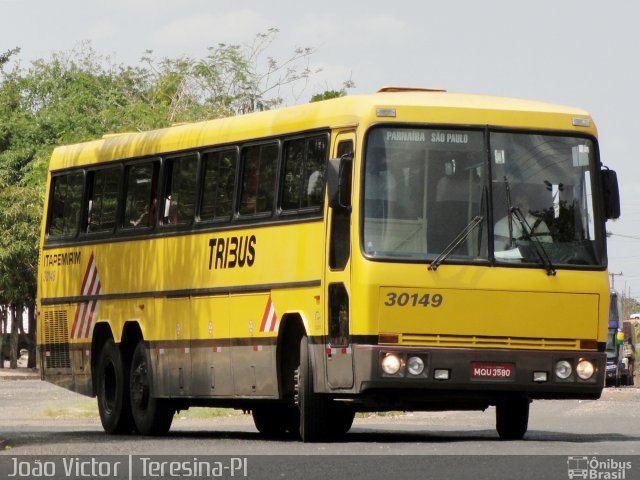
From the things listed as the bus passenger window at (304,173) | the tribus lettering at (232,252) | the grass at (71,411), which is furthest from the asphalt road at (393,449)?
the grass at (71,411)

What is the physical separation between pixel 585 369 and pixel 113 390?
24.0 feet

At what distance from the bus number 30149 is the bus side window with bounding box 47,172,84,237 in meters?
7.74

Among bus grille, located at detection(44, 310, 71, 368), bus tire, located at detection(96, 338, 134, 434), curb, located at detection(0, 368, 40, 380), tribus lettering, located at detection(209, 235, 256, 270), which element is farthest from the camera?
curb, located at detection(0, 368, 40, 380)

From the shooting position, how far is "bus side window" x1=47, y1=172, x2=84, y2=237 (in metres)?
24.5

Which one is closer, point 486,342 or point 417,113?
point 486,342

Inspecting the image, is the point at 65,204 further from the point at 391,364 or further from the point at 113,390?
the point at 391,364

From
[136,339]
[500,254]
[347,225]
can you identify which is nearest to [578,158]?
[500,254]

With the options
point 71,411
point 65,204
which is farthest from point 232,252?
point 71,411

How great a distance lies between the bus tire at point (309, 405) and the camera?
1834 cm

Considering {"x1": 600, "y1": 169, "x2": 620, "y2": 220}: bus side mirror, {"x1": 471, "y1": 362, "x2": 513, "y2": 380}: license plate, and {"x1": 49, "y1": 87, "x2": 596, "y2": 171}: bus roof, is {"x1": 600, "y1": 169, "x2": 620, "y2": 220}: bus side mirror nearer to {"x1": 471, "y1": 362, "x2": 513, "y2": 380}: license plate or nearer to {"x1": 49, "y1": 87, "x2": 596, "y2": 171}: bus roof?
{"x1": 49, "y1": 87, "x2": 596, "y2": 171}: bus roof

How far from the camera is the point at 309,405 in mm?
18344

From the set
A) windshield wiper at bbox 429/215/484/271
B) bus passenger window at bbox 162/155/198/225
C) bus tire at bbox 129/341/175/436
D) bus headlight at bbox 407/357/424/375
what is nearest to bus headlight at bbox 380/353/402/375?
bus headlight at bbox 407/357/424/375

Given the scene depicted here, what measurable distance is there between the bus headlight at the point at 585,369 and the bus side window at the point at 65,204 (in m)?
8.52

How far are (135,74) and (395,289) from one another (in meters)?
68.7
